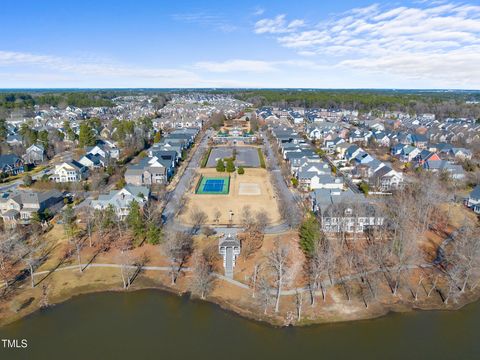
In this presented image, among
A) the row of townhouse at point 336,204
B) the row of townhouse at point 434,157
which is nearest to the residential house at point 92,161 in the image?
the row of townhouse at point 336,204

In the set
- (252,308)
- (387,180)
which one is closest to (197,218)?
(252,308)

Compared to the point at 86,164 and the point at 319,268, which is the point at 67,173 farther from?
the point at 319,268

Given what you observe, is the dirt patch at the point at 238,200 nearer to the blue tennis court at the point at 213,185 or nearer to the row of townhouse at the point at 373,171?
the blue tennis court at the point at 213,185

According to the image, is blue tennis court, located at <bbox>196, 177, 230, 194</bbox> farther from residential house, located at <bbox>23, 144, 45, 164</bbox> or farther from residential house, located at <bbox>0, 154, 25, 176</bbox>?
residential house, located at <bbox>23, 144, 45, 164</bbox>

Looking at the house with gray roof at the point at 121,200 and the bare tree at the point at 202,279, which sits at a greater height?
the house with gray roof at the point at 121,200

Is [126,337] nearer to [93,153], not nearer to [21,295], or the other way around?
[21,295]

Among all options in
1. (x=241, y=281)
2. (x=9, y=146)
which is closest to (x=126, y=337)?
(x=241, y=281)

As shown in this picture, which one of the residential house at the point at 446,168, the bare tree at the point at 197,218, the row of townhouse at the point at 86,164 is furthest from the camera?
the row of townhouse at the point at 86,164

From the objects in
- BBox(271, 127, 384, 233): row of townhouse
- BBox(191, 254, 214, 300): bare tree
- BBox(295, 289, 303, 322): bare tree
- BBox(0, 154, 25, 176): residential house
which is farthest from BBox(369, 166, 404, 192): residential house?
BBox(0, 154, 25, 176): residential house
